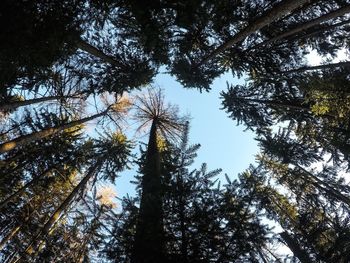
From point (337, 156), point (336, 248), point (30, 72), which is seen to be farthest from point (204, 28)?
point (336, 248)

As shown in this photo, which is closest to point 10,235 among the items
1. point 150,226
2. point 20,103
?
point 20,103

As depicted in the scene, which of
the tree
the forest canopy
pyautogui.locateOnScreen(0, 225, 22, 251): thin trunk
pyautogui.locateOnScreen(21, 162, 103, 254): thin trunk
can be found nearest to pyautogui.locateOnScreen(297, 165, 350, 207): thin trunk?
the forest canopy

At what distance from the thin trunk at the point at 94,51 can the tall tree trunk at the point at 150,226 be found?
13.9 feet

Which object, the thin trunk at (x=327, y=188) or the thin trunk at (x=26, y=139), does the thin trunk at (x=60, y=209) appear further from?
the thin trunk at (x=327, y=188)

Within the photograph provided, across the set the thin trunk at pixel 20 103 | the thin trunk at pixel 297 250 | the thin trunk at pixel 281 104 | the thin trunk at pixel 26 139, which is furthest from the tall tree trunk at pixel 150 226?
the thin trunk at pixel 281 104

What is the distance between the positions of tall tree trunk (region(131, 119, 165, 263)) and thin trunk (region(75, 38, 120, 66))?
4.22 m

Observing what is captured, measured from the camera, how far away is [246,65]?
36.2 feet

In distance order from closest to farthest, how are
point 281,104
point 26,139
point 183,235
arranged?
point 183,235
point 26,139
point 281,104

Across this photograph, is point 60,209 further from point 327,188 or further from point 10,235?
point 327,188

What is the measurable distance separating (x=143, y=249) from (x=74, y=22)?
5920 mm

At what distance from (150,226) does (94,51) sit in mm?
6100

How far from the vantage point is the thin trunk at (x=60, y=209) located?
7309 millimetres

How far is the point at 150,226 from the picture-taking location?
5.75m

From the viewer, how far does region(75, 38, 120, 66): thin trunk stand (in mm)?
8922
